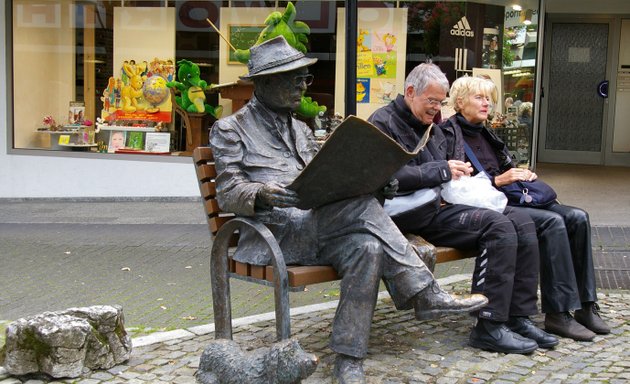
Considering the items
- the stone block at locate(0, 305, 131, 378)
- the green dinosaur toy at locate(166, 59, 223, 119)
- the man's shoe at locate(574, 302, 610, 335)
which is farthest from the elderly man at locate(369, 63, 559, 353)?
the green dinosaur toy at locate(166, 59, 223, 119)

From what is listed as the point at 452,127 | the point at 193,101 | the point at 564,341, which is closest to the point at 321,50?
→ the point at 193,101

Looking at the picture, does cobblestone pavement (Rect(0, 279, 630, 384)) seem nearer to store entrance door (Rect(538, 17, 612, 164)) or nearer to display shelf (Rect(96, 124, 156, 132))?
display shelf (Rect(96, 124, 156, 132))

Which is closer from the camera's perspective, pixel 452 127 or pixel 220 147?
pixel 220 147

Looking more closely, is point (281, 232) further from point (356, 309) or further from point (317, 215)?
point (356, 309)

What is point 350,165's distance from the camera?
425 cm

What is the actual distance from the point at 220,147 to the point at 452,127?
1.60 meters

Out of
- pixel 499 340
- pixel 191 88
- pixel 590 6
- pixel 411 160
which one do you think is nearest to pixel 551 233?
pixel 499 340

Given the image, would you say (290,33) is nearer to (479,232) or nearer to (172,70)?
(172,70)

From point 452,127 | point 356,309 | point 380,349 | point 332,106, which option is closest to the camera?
point 356,309

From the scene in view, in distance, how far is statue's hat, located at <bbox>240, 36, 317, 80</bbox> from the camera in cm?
456

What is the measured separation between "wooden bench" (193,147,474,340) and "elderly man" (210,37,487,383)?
0.07 meters

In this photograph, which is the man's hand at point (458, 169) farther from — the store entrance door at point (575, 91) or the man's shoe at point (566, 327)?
the store entrance door at point (575, 91)

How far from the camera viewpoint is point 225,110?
35.8 feet

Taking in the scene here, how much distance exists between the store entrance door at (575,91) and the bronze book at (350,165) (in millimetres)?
10966
